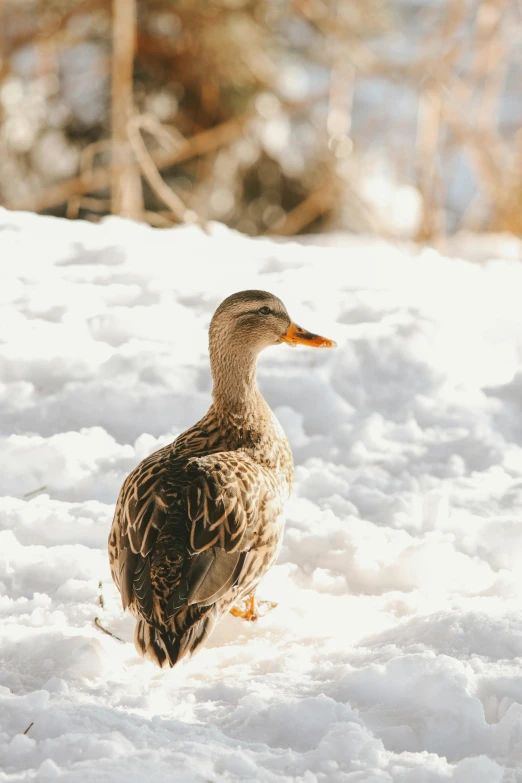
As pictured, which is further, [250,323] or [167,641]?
[250,323]

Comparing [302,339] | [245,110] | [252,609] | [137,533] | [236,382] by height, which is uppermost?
[245,110]

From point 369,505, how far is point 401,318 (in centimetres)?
136

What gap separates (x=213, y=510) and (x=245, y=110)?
6.05 metres

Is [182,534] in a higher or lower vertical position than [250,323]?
lower

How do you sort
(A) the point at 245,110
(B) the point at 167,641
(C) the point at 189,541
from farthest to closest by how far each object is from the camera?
(A) the point at 245,110, (C) the point at 189,541, (B) the point at 167,641

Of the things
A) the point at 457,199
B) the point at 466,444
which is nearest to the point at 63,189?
the point at 466,444

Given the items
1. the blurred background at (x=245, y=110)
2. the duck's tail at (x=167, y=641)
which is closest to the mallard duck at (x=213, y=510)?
the duck's tail at (x=167, y=641)

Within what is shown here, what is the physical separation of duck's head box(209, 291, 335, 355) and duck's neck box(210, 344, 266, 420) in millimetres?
24

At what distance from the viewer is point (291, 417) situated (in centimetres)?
383

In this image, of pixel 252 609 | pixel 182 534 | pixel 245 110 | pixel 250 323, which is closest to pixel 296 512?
pixel 252 609

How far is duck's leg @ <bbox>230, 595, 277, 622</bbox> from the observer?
279cm

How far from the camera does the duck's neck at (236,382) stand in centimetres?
301

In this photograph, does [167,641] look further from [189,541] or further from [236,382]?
[236,382]

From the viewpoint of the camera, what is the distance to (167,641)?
2.33m
